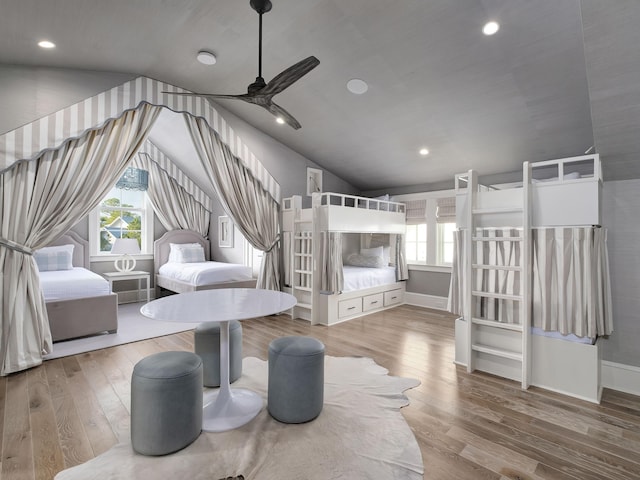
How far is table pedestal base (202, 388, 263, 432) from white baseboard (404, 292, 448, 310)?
13.2 feet

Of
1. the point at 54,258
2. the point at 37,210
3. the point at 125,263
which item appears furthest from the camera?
the point at 125,263

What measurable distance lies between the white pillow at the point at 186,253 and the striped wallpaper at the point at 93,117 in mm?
2618

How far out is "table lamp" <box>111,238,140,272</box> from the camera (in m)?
5.32

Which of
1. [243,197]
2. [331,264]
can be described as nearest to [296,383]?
[331,264]

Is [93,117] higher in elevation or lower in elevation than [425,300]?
higher

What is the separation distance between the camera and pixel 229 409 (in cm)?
219

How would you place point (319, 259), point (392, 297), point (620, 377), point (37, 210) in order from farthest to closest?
point (392, 297) < point (319, 259) < point (37, 210) < point (620, 377)

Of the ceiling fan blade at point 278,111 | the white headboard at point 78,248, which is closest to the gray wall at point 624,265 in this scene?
the ceiling fan blade at point 278,111

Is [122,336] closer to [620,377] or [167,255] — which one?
[167,255]

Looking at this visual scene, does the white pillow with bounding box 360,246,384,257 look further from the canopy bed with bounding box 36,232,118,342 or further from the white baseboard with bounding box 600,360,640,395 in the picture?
the canopy bed with bounding box 36,232,118,342

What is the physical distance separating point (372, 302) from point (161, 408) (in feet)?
12.8

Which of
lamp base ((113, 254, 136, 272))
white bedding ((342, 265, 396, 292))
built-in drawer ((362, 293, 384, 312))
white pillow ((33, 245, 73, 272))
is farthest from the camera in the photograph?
lamp base ((113, 254, 136, 272))

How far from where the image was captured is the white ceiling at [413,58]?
7.52 ft

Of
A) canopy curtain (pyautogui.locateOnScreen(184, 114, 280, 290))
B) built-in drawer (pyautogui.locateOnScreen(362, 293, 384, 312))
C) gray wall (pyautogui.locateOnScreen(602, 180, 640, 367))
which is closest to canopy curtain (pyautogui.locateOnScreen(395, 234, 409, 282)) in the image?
built-in drawer (pyautogui.locateOnScreen(362, 293, 384, 312))
